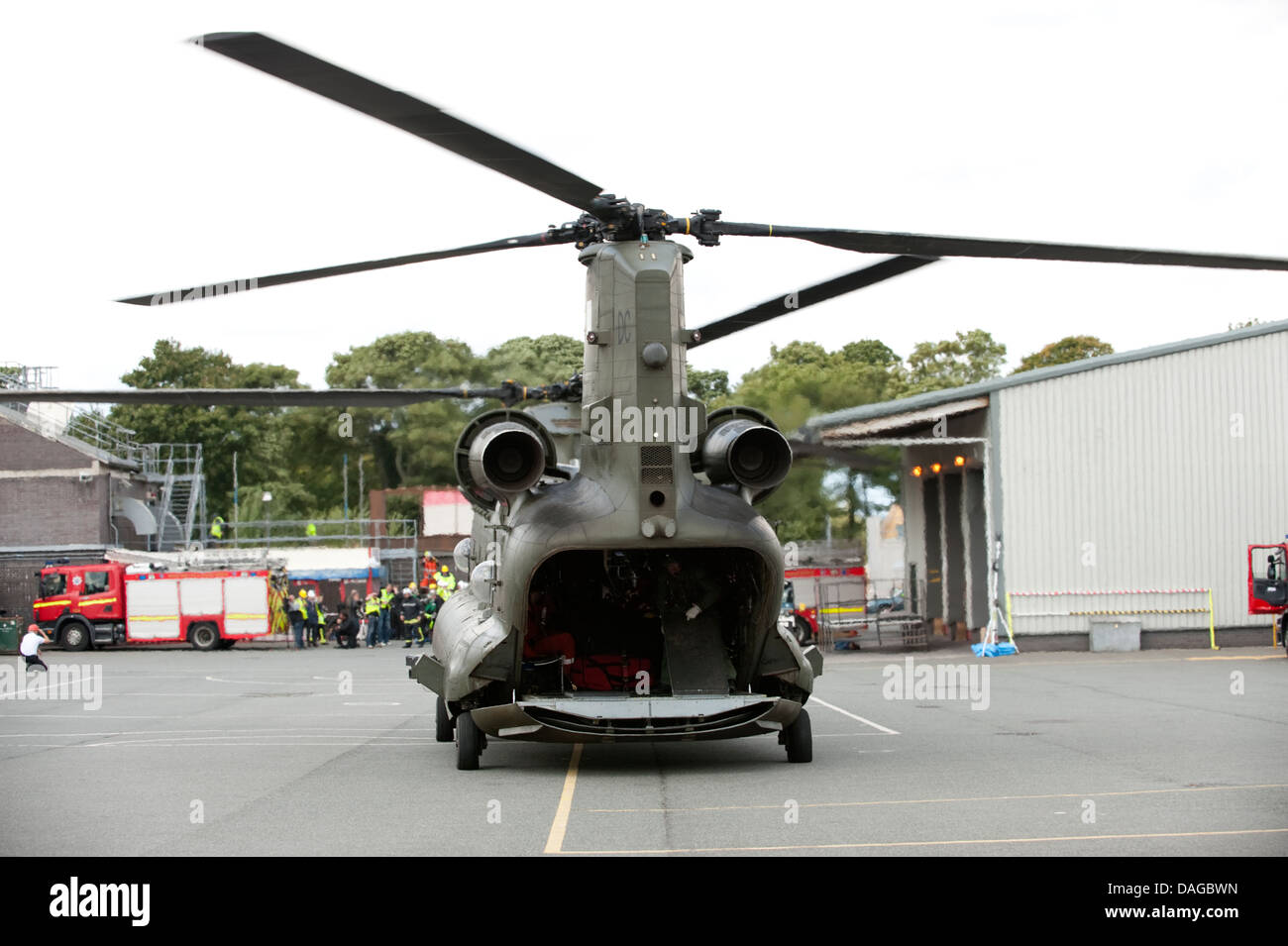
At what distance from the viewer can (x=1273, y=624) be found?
1241 inches

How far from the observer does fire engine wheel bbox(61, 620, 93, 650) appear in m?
44.1

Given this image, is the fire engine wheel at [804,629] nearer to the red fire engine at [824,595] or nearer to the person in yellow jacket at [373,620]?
the red fire engine at [824,595]

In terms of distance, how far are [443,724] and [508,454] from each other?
191 inches

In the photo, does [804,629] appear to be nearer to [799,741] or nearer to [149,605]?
[149,605]

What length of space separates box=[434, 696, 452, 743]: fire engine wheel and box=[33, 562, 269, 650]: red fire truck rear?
29.1m

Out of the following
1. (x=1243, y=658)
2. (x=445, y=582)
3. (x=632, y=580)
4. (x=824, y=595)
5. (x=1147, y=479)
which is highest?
(x=1147, y=479)

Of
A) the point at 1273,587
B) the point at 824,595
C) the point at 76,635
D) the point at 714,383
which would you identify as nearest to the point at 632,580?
the point at 1273,587

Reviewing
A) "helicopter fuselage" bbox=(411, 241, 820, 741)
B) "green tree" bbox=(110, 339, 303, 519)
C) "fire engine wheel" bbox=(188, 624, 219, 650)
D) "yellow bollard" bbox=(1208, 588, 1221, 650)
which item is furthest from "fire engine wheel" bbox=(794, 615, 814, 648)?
"green tree" bbox=(110, 339, 303, 519)

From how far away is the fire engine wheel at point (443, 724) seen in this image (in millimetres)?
16234

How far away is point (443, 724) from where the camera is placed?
53.9ft

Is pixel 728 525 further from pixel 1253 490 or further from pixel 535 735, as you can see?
pixel 1253 490

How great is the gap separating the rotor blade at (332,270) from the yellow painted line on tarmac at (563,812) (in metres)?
4.63

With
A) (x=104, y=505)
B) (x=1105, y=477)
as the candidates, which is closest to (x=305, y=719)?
(x=1105, y=477)

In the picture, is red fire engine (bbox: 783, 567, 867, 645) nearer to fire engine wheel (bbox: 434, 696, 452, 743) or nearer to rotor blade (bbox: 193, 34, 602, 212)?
fire engine wheel (bbox: 434, 696, 452, 743)
